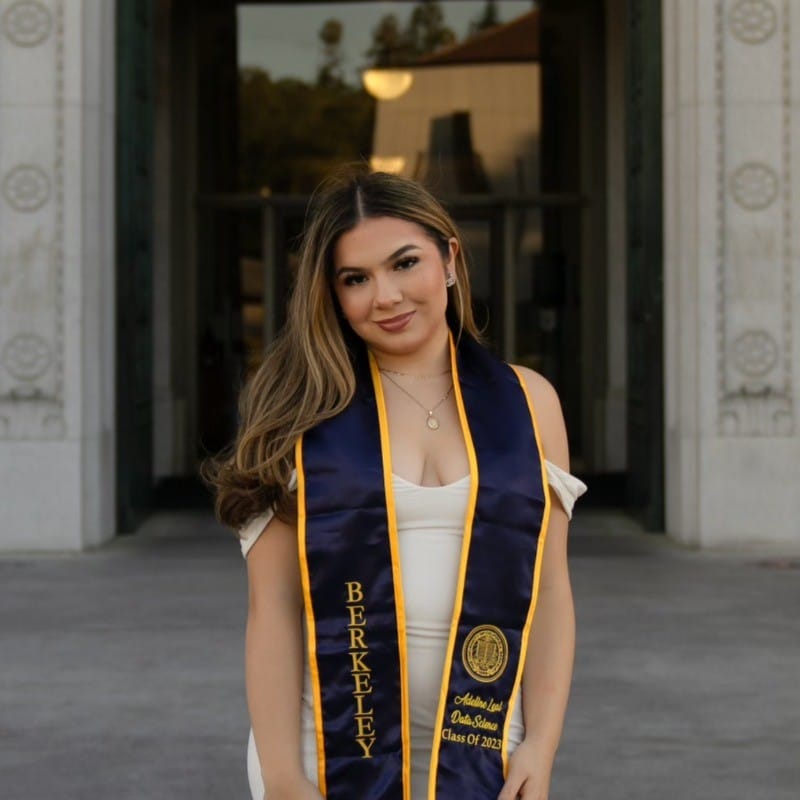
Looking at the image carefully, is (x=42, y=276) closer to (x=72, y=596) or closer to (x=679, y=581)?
(x=72, y=596)

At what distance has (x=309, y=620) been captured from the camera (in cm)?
219

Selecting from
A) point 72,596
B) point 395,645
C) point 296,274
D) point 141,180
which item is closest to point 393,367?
point 296,274

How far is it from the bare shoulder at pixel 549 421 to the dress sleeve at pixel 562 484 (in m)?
0.03

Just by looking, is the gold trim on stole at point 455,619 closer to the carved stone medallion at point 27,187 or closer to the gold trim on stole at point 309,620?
the gold trim on stole at point 309,620

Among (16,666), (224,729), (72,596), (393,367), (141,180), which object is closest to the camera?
(393,367)

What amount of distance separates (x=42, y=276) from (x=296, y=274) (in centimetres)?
794

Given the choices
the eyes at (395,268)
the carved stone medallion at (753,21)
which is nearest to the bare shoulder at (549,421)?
the eyes at (395,268)

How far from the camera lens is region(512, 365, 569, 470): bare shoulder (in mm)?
2365

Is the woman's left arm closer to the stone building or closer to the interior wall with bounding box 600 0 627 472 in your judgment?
the stone building

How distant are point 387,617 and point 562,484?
0.36 metres

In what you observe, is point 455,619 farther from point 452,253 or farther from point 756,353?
point 756,353

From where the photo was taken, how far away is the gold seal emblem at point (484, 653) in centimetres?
220

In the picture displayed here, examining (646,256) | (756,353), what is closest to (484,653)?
(756,353)

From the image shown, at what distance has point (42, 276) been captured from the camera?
10023mm
